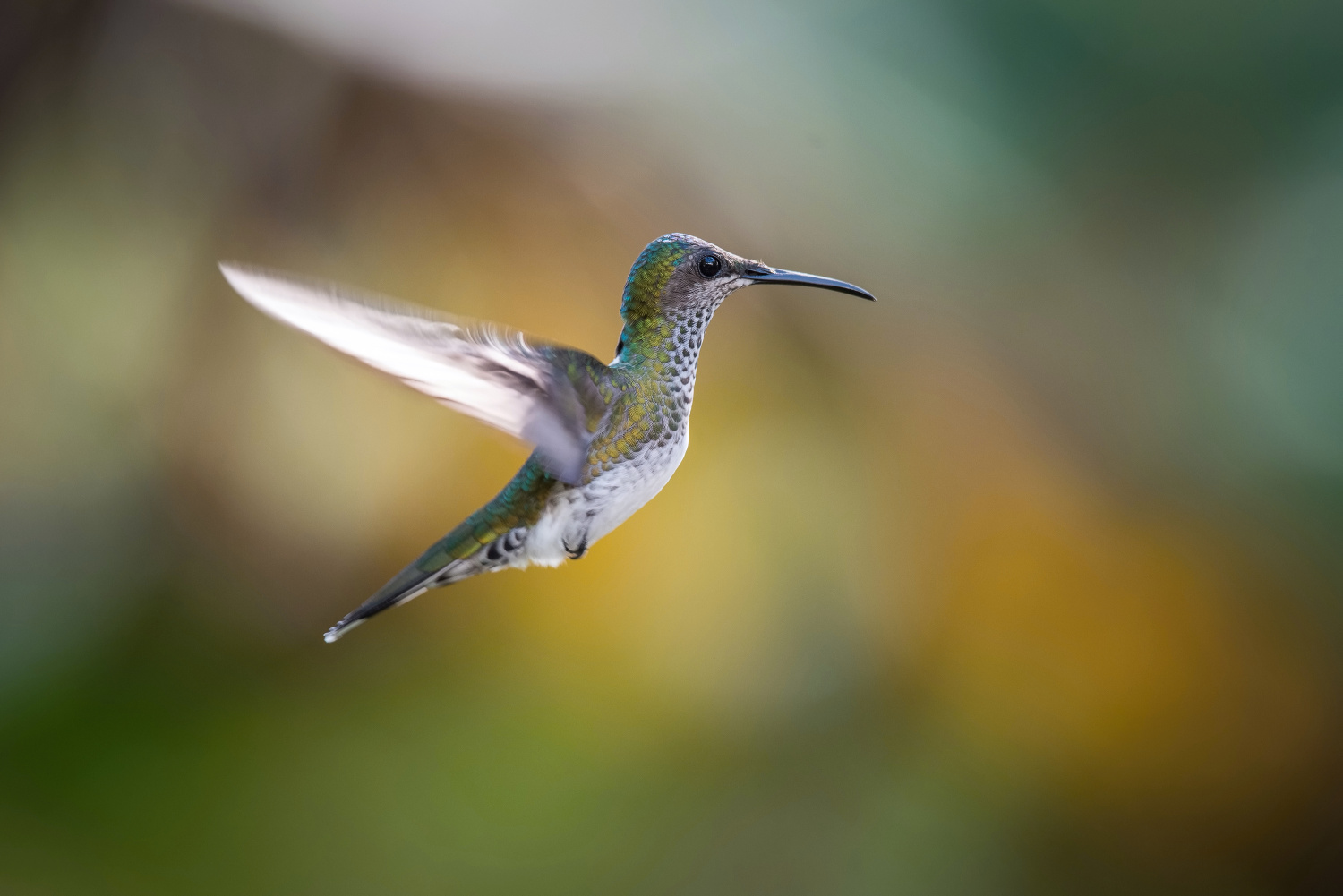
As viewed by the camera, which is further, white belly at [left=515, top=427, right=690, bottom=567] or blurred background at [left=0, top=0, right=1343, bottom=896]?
blurred background at [left=0, top=0, right=1343, bottom=896]

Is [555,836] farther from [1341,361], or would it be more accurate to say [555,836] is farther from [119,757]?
[1341,361]

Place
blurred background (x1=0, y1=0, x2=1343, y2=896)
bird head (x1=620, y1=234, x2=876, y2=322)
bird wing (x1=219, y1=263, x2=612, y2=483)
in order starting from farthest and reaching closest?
blurred background (x1=0, y1=0, x2=1343, y2=896), bird head (x1=620, y1=234, x2=876, y2=322), bird wing (x1=219, y1=263, x2=612, y2=483)

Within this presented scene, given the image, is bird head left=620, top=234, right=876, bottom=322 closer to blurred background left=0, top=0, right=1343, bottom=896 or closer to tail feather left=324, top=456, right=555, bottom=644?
tail feather left=324, top=456, right=555, bottom=644

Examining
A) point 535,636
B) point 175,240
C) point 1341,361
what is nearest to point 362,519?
point 535,636

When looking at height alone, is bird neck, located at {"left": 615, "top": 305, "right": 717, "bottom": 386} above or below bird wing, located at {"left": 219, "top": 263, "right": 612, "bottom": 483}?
above

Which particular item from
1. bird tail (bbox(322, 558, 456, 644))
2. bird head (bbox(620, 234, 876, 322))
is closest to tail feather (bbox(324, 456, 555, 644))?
bird tail (bbox(322, 558, 456, 644))

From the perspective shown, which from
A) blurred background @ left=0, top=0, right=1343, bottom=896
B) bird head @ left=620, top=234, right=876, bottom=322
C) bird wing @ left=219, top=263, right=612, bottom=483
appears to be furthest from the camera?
blurred background @ left=0, top=0, right=1343, bottom=896

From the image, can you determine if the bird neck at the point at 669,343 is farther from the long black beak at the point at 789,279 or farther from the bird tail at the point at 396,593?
the bird tail at the point at 396,593
